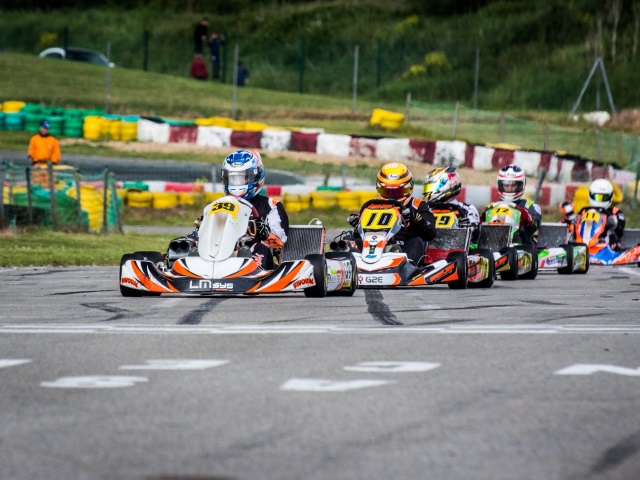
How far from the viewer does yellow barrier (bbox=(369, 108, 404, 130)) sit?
3394cm

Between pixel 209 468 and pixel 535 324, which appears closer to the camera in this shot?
pixel 209 468

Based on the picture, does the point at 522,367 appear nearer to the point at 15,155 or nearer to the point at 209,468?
the point at 209,468

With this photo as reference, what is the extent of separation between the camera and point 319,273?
10.8 meters

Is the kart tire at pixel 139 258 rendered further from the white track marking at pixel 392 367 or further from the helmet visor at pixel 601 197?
the helmet visor at pixel 601 197

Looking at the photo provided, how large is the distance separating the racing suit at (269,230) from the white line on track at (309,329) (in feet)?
9.50

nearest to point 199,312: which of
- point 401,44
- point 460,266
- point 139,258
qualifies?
point 139,258

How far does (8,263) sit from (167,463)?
11.1 meters

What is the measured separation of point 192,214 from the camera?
79.3ft

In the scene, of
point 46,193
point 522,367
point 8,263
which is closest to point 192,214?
point 46,193

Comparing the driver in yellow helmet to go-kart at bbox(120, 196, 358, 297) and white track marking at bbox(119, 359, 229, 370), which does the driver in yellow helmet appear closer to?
go-kart at bbox(120, 196, 358, 297)

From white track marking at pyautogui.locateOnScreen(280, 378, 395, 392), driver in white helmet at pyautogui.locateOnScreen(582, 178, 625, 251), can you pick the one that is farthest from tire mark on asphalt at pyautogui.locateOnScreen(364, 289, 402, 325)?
driver in white helmet at pyautogui.locateOnScreen(582, 178, 625, 251)

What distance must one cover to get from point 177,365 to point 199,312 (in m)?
2.93

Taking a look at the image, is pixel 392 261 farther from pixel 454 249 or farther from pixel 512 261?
pixel 512 261

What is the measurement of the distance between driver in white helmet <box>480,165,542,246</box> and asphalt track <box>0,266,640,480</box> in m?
6.25
